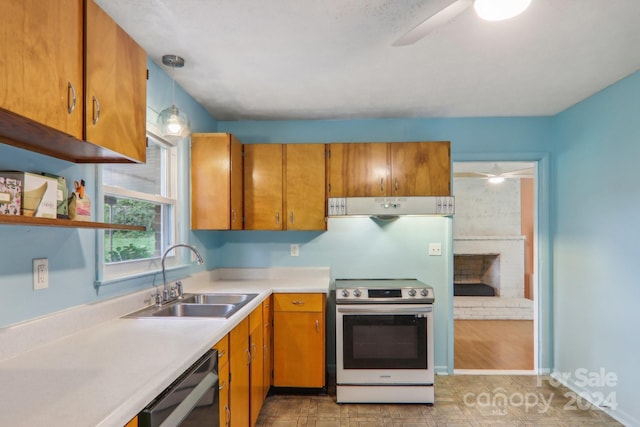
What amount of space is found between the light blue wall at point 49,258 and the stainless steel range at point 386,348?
1618 mm

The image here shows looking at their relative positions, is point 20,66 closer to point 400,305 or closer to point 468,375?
point 400,305

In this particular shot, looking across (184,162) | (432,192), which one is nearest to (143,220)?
(184,162)

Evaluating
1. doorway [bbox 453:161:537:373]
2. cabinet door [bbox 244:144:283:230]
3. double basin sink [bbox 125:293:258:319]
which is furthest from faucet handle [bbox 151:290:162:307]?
doorway [bbox 453:161:537:373]

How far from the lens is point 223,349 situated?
1748 mm

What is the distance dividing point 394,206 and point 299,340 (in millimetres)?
1309

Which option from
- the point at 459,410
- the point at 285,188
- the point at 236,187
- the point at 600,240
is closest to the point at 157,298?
the point at 236,187

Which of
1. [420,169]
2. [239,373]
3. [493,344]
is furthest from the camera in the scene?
[493,344]

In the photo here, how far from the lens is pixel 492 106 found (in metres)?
3.12

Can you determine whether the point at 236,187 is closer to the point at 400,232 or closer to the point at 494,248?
the point at 400,232

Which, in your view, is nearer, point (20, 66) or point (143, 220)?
point (20, 66)

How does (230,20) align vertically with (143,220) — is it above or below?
above

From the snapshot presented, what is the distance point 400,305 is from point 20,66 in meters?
2.57

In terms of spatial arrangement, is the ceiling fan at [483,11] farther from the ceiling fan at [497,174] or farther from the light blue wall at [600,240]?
the ceiling fan at [497,174]

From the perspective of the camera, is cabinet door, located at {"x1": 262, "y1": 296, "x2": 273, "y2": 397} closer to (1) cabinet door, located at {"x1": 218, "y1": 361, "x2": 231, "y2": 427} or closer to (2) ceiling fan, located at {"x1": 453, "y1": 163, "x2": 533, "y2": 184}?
(1) cabinet door, located at {"x1": 218, "y1": 361, "x2": 231, "y2": 427}
